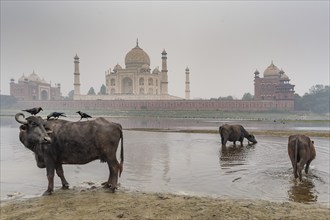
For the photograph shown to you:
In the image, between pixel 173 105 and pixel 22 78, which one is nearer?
pixel 173 105

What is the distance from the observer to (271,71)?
258 feet

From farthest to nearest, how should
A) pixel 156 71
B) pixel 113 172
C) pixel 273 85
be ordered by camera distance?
pixel 156 71
pixel 273 85
pixel 113 172

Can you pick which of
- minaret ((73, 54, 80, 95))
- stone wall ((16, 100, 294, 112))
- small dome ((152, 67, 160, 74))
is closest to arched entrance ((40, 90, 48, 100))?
stone wall ((16, 100, 294, 112))

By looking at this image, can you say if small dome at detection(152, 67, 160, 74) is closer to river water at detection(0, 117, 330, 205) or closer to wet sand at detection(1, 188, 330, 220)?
river water at detection(0, 117, 330, 205)

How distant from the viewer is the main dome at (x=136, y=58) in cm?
8541

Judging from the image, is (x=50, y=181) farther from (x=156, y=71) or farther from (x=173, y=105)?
(x=156, y=71)

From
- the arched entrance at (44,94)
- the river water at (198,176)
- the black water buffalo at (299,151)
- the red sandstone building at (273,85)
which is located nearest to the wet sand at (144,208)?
the river water at (198,176)

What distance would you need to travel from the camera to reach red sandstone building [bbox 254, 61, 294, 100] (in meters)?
71.6

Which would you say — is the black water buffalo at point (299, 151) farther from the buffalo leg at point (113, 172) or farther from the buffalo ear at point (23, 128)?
the buffalo ear at point (23, 128)

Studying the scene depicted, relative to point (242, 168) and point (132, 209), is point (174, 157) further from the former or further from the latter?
point (132, 209)

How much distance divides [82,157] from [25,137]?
1.18 m

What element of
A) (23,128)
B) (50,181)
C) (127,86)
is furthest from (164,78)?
(23,128)

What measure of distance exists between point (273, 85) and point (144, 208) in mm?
73858

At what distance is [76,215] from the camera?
509cm
